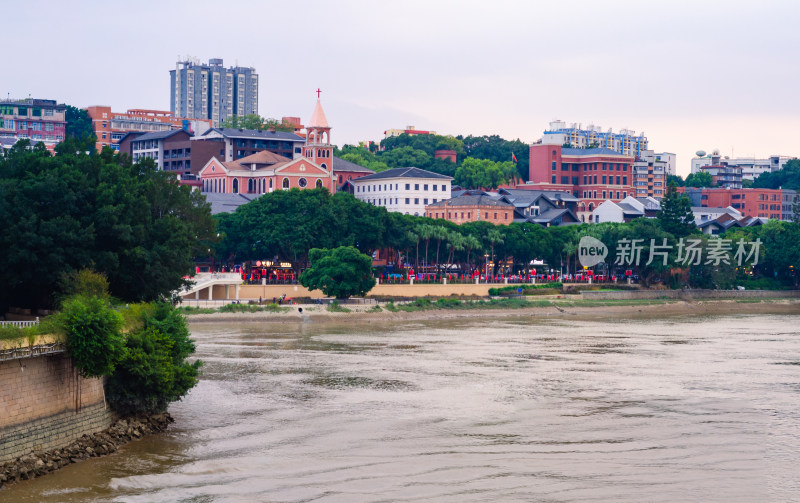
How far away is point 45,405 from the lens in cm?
3378

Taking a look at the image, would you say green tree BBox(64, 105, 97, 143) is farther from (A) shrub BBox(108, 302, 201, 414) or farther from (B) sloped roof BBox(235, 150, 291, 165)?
(A) shrub BBox(108, 302, 201, 414)

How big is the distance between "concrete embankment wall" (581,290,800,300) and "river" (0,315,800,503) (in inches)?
1572

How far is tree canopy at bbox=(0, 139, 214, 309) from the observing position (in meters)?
46.1

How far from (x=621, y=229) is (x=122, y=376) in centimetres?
8980

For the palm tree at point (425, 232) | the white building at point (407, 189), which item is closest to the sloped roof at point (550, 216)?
the white building at point (407, 189)

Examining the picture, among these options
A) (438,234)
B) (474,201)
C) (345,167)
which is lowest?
(438,234)

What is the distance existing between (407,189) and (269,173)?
2108 centimetres

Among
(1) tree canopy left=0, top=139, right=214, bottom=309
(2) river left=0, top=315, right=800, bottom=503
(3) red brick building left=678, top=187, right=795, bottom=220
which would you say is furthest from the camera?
(3) red brick building left=678, top=187, right=795, bottom=220

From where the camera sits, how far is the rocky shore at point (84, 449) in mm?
31469

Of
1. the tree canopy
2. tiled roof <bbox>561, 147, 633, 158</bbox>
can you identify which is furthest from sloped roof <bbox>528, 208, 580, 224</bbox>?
the tree canopy

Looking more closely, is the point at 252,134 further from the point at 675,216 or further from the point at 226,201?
the point at 675,216

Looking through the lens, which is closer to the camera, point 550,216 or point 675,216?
point 675,216

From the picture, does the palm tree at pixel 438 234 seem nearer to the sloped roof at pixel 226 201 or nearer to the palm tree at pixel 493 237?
the palm tree at pixel 493 237

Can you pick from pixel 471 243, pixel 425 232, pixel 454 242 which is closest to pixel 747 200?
pixel 471 243
